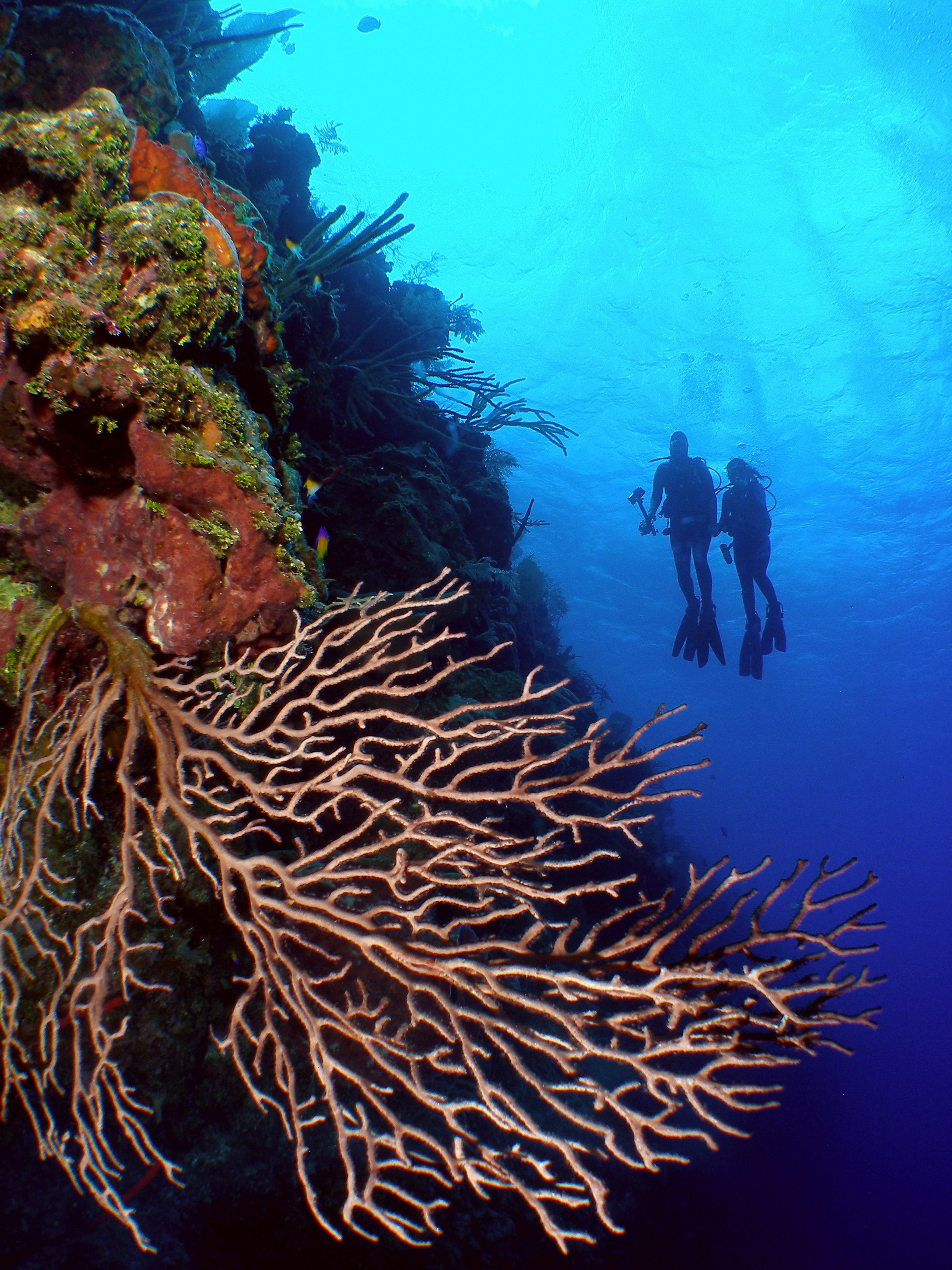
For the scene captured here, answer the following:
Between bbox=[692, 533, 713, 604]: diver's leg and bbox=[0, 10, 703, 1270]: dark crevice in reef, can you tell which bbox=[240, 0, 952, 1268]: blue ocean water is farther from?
bbox=[0, 10, 703, 1270]: dark crevice in reef

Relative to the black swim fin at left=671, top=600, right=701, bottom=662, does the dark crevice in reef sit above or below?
below

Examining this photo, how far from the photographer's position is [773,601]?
13.0 metres

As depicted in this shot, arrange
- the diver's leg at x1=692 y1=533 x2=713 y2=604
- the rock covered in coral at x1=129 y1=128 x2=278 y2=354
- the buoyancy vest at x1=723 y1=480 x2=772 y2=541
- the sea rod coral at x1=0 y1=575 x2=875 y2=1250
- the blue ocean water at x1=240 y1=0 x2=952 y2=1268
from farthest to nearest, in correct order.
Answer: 1. the blue ocean water at x1=240 y1=0 x2=952 y2=1268
2. the diver's leg at x1=692 y1=533 x2=713 y2=604
3. the buoyancy vest at x1=723 y1=480 x2=772 y2=541
4. the rock covered in coral at x1=129 y1=128 x2=278 y2=354
5. the sea rod coral at x1=0 y1=575 x2=875 y2=1250

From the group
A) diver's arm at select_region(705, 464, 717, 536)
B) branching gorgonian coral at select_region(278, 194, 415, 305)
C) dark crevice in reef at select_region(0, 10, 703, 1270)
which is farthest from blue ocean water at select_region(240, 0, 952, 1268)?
branching gorgonian coral at select_region(278, 194, 415, 305)

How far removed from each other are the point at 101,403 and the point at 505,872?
8.52ft

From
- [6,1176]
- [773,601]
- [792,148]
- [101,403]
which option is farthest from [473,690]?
[792,148]

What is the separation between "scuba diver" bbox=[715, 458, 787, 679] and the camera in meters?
13.0

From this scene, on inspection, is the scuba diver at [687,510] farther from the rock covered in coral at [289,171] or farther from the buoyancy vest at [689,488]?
the rock covered in coral at [289,171]

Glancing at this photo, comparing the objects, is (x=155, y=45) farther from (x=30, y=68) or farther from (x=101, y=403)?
(x=101, y=403)

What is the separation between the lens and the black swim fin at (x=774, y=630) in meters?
12.8

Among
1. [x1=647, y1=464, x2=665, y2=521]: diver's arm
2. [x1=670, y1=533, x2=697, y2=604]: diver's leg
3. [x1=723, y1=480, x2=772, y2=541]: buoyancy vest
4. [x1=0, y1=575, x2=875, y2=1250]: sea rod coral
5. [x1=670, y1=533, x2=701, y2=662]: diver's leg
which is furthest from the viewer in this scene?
[x1=670, y1=533, x2=697, y2=604]: diver's leg

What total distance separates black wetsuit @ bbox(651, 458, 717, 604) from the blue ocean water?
9693 mm

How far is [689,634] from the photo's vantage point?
13.1 metres

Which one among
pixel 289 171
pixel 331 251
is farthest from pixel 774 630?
pixel 289 171
